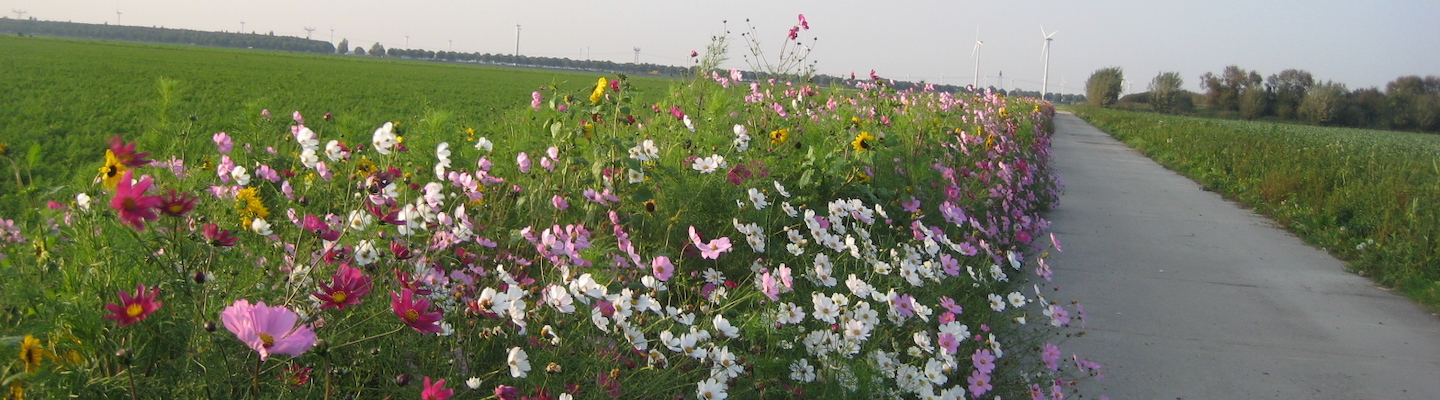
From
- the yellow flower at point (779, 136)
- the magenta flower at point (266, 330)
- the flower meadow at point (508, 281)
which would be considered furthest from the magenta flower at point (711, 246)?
the yellow flower at point (779, 136)

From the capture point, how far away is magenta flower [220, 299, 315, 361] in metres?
1.29

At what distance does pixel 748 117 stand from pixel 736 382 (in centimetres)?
376

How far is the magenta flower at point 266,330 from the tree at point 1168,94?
81.5m

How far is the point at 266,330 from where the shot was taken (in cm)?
131

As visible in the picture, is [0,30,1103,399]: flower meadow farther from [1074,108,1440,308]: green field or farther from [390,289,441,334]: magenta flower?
[1074,108,1440,308]: green field

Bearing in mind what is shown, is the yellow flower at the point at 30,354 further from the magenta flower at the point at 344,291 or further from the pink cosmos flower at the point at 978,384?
the pink cosmos flower at the point at 978,384

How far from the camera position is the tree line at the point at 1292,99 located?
61.6 meters

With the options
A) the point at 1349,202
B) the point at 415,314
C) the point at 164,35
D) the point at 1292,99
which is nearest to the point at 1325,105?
the point at 1292,99

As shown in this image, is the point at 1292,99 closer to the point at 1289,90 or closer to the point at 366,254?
the point at 1289,90

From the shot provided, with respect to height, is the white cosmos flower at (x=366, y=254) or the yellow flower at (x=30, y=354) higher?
the white cosmos flower at (x=366, y=254)

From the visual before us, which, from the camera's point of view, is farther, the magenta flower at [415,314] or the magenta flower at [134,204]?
the magenta flower at [415,314]

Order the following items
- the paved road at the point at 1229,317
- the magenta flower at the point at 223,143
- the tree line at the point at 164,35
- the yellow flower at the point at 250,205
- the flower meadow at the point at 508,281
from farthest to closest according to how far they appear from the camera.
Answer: the tree line at the point at 164,35 → the paved road at the point at 1229,317 → the magenta flower at the point at 223,143 → the yellow flower at the point at 250,205 → the flower meadow at the point at 508,281

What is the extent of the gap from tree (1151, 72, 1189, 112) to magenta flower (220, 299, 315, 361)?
3208 inches

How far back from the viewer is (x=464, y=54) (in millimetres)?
134500
